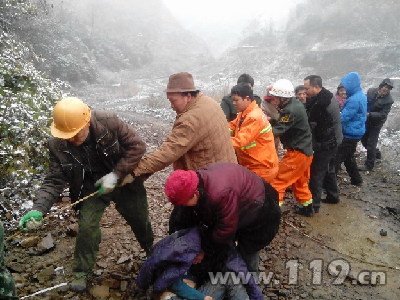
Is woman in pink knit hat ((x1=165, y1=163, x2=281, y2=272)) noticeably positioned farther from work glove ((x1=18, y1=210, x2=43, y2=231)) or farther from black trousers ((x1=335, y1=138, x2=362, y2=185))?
black trousers ((x1=335, y1=138, x2=362, y2=185))

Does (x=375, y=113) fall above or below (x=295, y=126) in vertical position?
below

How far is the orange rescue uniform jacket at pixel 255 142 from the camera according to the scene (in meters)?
3.33

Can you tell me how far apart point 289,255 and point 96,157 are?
240 cm

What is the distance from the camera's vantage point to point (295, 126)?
393 cm

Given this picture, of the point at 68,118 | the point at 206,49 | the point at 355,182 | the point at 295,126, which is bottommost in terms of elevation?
the point at 355,182

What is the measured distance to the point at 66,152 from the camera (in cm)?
261

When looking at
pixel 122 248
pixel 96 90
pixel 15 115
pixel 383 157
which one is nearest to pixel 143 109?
pixel 96 90

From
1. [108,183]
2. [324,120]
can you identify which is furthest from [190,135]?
[324,120]

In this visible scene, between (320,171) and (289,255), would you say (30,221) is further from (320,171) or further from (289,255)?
(320,171)

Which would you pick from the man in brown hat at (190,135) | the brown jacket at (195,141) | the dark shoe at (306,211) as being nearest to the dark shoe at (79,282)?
the man in brown hat at (190,135)

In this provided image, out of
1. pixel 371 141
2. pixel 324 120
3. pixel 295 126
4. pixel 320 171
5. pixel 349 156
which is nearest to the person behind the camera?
pixel 295 126

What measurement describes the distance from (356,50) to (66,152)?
2054 cm

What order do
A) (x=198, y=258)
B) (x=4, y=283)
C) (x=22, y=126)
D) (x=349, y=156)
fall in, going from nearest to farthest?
(x=4, y=283) < (x=198, y=258) < (x=22, y=126) < (x=349, y=156)

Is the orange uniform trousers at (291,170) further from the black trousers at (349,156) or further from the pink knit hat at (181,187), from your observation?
the pink knit hat at (181,187)
